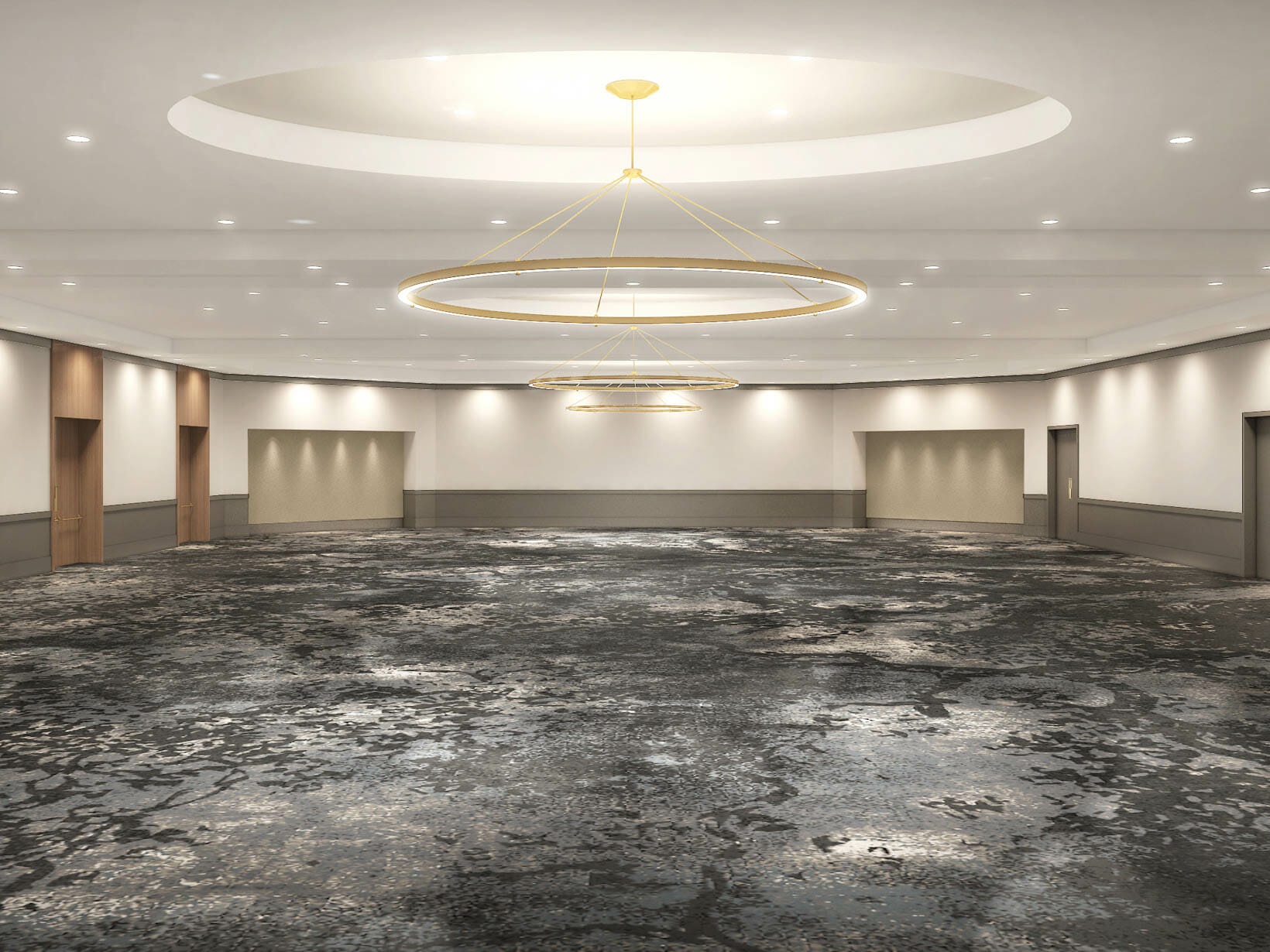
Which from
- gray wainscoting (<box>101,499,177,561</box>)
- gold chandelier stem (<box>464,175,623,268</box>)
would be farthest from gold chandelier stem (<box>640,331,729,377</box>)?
gray wainscoting (<box>101,499,177,561</box>)

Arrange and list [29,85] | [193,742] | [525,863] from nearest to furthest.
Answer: [525,863] → [29,85] → [193,742]

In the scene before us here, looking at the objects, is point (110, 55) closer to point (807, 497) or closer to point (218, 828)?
point (218, 828)

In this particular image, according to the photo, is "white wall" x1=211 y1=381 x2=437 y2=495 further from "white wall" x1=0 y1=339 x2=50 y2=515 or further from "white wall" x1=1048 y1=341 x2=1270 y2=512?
"white wall" x1=1048 y1=341 x2=1270 y2=512

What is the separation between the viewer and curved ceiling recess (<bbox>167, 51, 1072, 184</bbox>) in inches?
364

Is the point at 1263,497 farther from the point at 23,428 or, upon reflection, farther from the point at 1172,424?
the point at 23,428

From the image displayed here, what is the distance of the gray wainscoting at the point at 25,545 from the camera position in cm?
2006

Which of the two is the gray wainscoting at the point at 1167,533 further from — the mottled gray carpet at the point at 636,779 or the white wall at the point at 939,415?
the mottled gray carpet at the point at 636,779

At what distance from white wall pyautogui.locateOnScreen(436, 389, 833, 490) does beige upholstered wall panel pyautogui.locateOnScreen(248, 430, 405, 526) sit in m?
1.81

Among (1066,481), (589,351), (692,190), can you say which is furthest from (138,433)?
(1066,481)

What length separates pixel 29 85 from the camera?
25.7 feet

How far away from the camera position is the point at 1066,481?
30.3 metres

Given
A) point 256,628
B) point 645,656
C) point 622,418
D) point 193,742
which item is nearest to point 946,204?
point 645,656

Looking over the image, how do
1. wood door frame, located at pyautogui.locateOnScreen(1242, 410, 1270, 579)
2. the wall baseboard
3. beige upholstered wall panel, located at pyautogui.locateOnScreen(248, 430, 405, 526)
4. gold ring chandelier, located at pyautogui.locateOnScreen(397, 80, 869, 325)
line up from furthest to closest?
beige upholstered wall panel, located at pyautogui.locateOnScreen(248, 430, 405, 526), the wall baseboard, wood door frame, located at pyautogui.locateOnScreen(1242, 410, 1270, 579), gold ring chandelier, located at pyautogui.locateOnScreen(397, 80, 869, 325)

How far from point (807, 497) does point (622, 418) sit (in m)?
6.91
